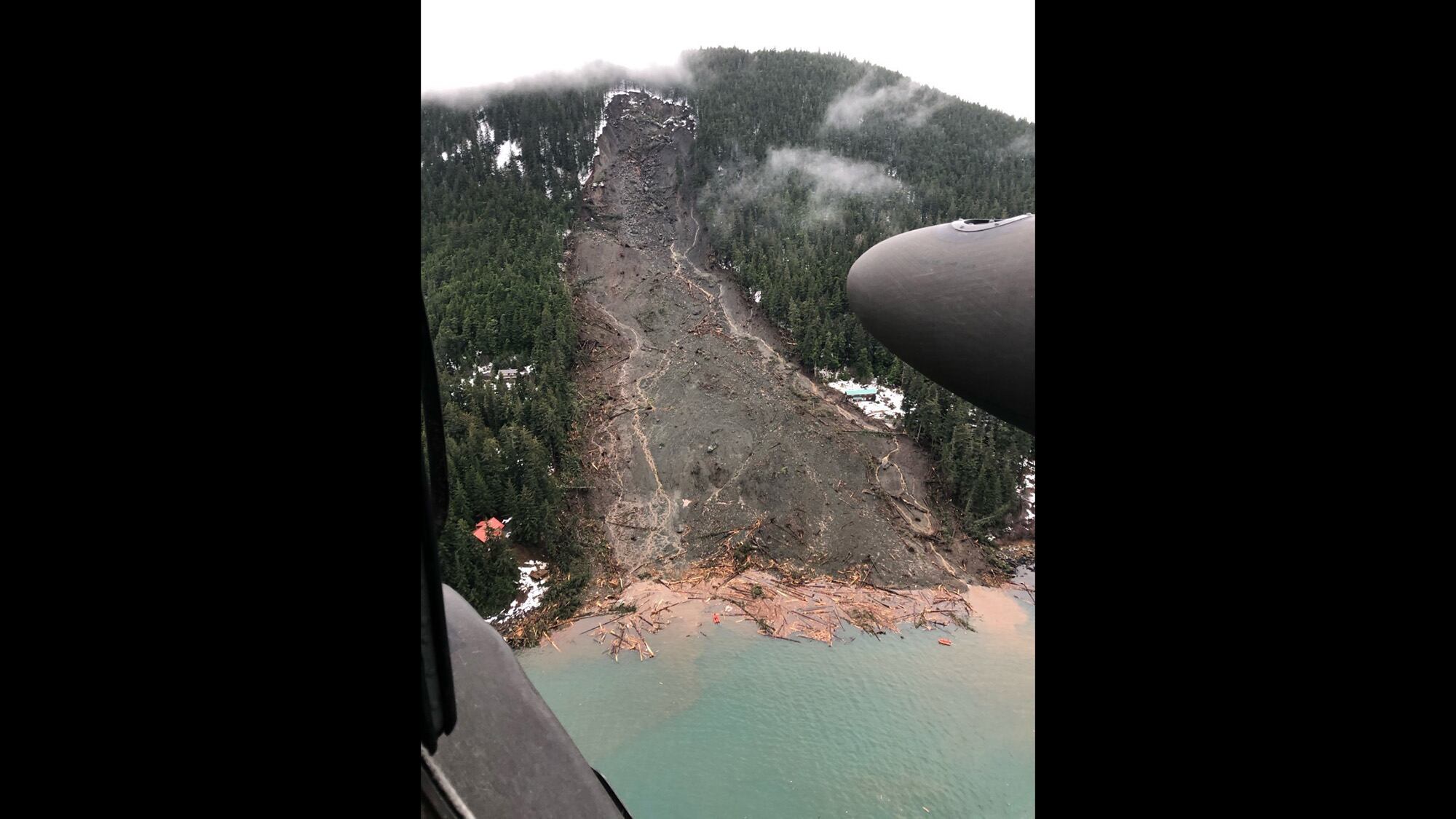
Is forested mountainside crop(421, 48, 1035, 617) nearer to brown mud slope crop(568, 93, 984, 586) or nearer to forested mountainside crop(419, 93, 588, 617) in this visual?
forested mountainside crop(419, 93, 588, 617)

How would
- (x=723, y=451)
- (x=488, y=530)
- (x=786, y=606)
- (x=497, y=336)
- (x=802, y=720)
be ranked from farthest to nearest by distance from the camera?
(x=497, y=336), (x=723, y=451), (x=488, y=530), (x=786, y=606), (x=802, y=720)

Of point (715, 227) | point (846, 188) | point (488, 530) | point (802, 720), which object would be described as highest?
point (846, 188)

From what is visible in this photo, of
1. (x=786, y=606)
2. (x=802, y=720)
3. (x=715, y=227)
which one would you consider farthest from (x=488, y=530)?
(x=715, y=227)

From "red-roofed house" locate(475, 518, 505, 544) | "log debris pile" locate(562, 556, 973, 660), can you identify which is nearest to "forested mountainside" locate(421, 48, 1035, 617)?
"red-roofed house" locate(475, 518, 505, 544)

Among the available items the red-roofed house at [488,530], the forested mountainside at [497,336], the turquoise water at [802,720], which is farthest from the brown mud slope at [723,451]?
the turquoise water at [802,720]

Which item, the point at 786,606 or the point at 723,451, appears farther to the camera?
the point at 723,451

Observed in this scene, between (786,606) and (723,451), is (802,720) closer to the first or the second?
(786,606)
